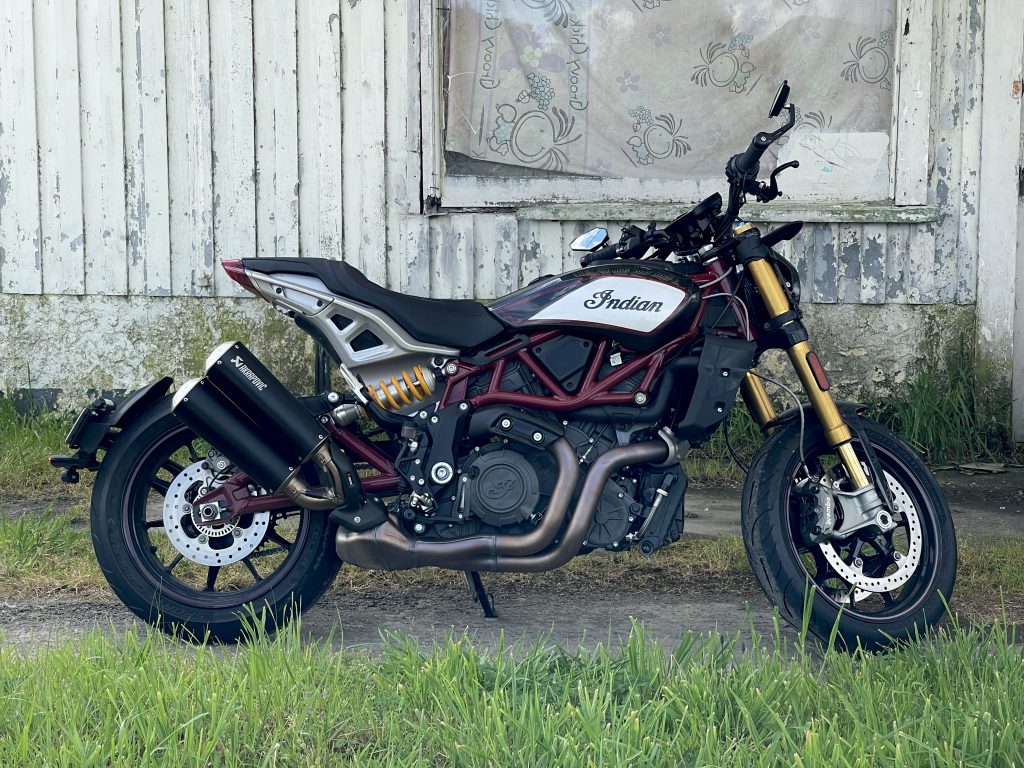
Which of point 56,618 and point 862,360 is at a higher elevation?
point 862,360

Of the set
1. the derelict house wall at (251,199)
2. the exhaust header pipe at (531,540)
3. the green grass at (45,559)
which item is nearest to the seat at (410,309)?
the exhaust header pipe at (531,540)

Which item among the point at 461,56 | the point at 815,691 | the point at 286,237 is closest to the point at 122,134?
the point at 286,237

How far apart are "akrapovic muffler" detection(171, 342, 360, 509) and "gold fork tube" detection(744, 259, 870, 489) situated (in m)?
1.25

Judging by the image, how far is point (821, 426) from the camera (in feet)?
10.7

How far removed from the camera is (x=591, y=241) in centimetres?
330

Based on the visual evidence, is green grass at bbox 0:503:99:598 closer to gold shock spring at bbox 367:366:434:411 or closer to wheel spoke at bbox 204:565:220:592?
wheel spoke at bbox 204:565:220:592

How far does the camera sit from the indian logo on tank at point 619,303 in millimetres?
3156

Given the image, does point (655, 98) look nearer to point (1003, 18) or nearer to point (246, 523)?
point (1003, 18)

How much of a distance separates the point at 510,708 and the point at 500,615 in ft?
3.59

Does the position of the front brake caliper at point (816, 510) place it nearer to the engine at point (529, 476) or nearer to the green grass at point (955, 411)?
the engine at point (529, 476)

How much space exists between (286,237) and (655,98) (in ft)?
6.69

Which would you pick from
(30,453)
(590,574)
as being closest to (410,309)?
(590,574)

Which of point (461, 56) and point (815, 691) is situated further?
point (461, 56)

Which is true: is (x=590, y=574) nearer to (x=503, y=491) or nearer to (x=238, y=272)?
(x=503, y=491)
